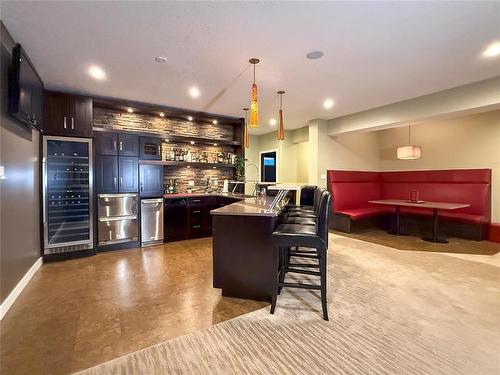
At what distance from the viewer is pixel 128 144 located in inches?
166

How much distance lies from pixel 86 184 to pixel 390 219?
6483mm

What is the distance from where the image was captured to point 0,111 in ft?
7.11

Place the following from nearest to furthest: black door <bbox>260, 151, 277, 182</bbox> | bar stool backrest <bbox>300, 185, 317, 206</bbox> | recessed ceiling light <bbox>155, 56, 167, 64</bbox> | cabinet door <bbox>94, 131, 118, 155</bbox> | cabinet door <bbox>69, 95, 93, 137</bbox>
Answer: recessed ceiling light <bbox>155, 56, 167, 64</bbox> → cabinet door <bbox>69, 95, 93, 137</bbox> → cabinet door <bbox>94, 131, 118, 155</bbox> → bar stool backrest <bbox>300, 185, 317, 206</bbox> → black door <bbox>260, 151, 277, 182</bbox>

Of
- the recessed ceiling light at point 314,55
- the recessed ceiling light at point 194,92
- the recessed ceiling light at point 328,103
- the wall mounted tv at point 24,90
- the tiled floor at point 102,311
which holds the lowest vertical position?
the tiled floor at point 102,311

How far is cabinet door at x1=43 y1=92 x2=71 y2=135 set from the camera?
11.8 feet

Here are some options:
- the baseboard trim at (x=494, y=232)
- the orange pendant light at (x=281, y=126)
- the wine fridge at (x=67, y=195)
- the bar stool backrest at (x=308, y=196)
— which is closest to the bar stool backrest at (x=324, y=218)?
the orange pendant light at (x=281, y=126)

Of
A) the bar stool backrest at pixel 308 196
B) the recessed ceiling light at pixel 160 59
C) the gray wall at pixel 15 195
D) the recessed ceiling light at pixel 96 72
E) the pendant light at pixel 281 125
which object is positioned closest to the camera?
the gray wall at pixel 15 195

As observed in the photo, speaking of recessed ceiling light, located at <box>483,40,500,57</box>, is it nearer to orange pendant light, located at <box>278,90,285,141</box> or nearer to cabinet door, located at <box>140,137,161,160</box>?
orange pendant light, located at <box>278,90,285,141</box>

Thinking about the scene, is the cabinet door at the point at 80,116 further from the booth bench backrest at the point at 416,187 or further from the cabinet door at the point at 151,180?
the booth bench backrest at the point at 416,187

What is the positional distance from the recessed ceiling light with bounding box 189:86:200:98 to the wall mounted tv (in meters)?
1.96

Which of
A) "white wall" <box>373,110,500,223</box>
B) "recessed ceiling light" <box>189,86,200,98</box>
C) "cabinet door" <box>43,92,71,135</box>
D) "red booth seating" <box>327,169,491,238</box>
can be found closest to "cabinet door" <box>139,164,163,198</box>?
"cabinet door" <box>43,92,71,135</box>

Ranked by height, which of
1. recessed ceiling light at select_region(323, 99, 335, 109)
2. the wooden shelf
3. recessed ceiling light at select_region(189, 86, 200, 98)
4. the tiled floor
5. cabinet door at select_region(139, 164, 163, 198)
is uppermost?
recessed ceiling light at select_region(323, 99, 335, 109)

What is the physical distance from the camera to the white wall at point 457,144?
4672mm

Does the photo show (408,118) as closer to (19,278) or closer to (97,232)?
(97,232)
